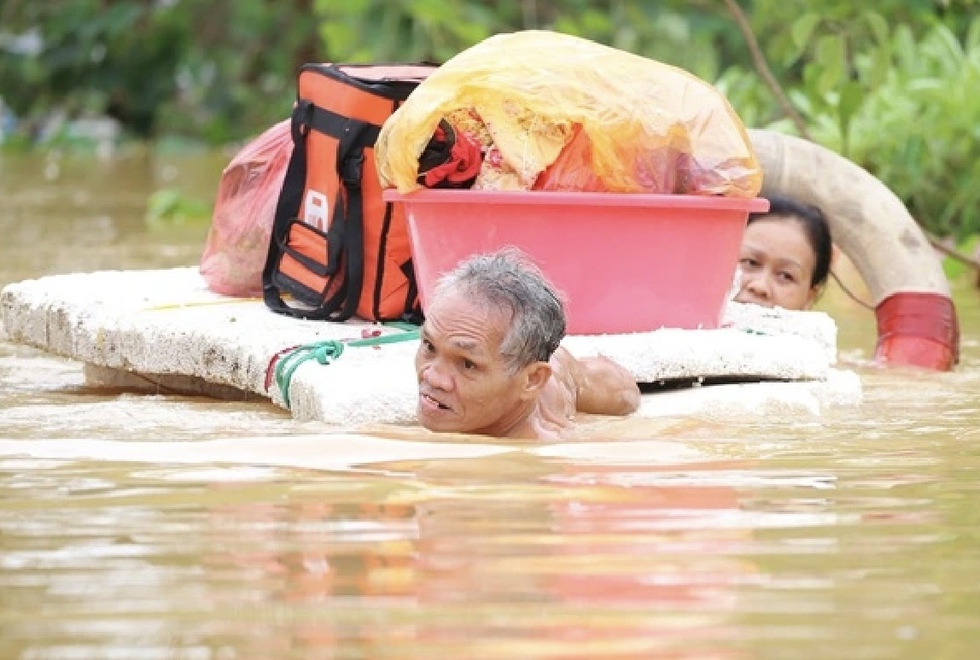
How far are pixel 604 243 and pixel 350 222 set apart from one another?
32.1 inches

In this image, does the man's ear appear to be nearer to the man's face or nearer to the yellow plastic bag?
the man's face

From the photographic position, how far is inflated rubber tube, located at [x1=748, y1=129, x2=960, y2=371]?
21.4ft

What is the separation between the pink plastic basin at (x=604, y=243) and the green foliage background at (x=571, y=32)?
2553mm

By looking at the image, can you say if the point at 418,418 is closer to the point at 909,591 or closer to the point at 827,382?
the point at 827,382

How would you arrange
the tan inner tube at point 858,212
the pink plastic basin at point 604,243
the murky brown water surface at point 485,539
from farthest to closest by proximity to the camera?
the tan inner tube at point 858,212 < the pink plastic basin at point 604,243 < the murky brown water surface at point 485,539

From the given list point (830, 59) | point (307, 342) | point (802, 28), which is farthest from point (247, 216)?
point (830, 59)

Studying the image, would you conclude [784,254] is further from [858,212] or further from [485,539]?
[485,539]

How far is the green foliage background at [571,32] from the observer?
955 cm

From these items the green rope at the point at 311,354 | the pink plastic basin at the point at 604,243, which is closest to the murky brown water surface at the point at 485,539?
the green rope at the point at 311,354

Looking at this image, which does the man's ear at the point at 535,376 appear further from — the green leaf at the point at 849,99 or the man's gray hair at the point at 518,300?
the green leaf at the point at 849,99

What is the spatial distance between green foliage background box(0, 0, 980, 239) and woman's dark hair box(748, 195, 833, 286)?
107 centimetres

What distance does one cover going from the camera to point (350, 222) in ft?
18.7

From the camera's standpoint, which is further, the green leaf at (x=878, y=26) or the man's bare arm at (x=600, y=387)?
the green leaf at (x=878, y=26)

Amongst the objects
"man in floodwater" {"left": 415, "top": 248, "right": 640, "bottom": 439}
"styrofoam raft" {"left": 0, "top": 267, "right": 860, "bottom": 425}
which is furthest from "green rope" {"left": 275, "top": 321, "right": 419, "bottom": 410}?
"man in floodwater" {"left": 415, "top": 248, "right": 640, "bottom": 439}
